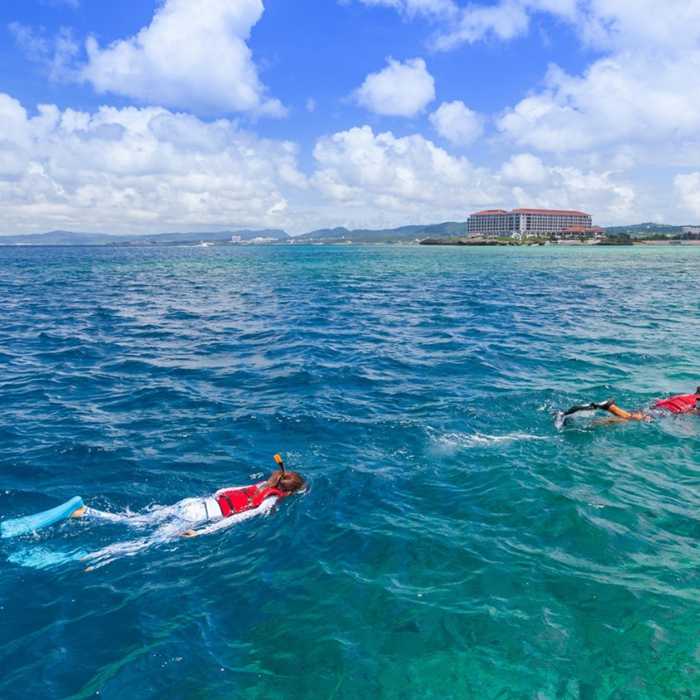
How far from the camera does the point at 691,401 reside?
55.0ft

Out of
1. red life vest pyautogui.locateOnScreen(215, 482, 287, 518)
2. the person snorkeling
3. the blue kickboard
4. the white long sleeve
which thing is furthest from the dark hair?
the person snorkeling

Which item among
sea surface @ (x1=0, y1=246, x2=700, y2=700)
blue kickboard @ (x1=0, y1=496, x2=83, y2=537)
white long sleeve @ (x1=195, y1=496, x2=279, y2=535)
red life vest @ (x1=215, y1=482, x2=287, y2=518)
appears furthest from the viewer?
red life vest @ (x1=215, y1=482, x2=287, y2=518)

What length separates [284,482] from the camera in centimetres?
1213

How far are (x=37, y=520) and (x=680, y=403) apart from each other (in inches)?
732

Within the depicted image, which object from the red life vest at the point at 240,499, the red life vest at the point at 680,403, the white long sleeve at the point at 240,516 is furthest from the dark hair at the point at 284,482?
the red life vest at the point at 680,403

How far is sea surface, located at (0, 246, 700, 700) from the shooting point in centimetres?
761

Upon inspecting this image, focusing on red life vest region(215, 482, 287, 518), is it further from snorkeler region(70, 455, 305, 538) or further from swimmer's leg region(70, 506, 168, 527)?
swimmer's leg region(70, 506, 168, 527)

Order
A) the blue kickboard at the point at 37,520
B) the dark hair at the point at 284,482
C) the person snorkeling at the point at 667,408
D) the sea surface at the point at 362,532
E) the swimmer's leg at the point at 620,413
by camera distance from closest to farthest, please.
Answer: the sea surface at the point at 362,532 → the blue kickboard at the point at 37,520 → the dark hair at the point at 284,482 → the swimmer's leg at the point at 620,413 → the person snorkeling at the point at 667,408

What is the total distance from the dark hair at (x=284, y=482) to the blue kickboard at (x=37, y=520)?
412 centimetres

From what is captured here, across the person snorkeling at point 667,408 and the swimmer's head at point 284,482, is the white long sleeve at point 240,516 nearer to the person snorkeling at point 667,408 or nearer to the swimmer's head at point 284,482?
the swimmer's head at point 284,482

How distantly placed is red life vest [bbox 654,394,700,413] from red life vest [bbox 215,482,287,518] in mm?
12968

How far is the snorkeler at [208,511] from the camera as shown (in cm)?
1121

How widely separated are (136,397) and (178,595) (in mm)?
11658

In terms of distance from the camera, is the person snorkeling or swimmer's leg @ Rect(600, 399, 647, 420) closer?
swimmer's leg @ Rect(600, 399, 647, 420)
